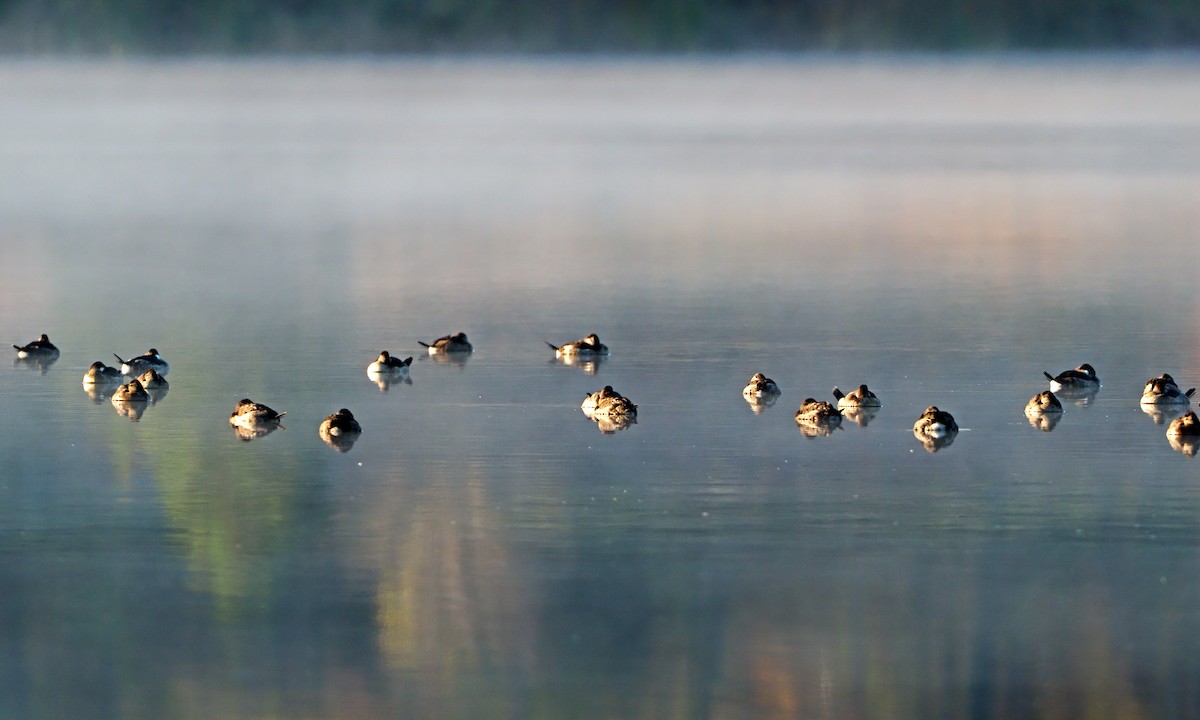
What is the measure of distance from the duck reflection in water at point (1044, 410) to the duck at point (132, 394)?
6597 millimetres

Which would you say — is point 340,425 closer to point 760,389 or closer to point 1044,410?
point 760,389

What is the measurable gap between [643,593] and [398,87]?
482 ft

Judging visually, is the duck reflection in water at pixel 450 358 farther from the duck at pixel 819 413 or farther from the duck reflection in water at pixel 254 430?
the duck at pixel 819 413

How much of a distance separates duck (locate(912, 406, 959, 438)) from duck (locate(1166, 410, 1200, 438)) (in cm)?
147

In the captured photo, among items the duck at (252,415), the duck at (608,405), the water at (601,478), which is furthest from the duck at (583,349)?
the duck at (252,415)

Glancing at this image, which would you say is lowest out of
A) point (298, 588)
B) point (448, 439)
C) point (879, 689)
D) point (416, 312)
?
point (879, 689)

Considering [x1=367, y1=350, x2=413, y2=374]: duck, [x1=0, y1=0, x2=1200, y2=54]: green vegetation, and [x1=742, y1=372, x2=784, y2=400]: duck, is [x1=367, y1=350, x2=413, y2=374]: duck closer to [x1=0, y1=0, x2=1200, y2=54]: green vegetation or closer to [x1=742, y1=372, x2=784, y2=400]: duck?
[x1=742, y1=372, x2=784, y2=400]: duck

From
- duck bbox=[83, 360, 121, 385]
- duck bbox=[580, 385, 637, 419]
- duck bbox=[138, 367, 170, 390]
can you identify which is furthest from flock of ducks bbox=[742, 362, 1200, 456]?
duck bbox=[83, 360, 121, 385]

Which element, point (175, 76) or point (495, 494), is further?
point (175, 76)

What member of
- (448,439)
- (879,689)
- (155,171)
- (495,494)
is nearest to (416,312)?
(448,439)

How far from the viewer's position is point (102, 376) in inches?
→ 733

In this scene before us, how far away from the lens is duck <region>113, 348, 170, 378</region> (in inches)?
748

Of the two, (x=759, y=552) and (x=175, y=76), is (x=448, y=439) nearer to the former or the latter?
(x=759, y=552)

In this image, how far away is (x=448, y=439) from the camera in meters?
16.1
